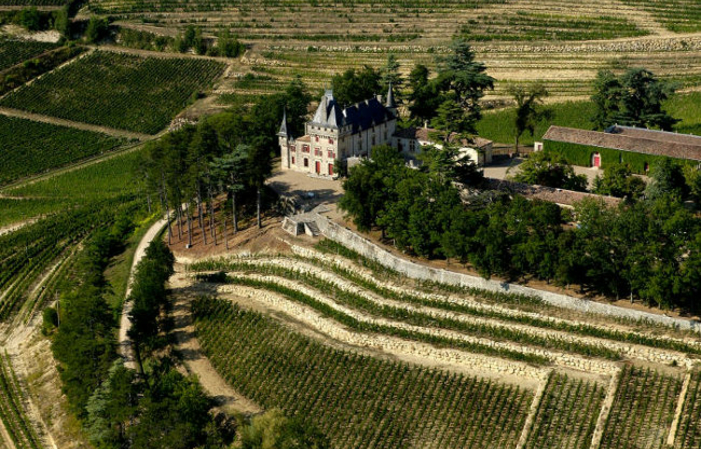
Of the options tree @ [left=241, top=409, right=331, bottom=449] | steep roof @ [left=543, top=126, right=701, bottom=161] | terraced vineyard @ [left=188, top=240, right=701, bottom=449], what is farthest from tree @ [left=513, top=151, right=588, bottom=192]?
tree @ [left=241, top=409, right=331, bottom=449]

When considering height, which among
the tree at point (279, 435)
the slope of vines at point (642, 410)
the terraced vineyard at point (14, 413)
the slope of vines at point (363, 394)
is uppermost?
the tree at point (279, 435)

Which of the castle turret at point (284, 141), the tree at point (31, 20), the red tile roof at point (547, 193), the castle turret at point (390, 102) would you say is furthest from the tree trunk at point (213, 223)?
the tree at point (31, 20)

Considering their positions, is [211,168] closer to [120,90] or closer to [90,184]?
[90,184]

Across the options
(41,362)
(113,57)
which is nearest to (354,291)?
(41,362)

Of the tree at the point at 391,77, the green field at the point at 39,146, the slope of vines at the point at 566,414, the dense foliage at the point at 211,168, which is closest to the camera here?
the slope of vines at the point at 566,414

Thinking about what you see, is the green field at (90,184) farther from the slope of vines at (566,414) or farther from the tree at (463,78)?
the slope of vines at (566,414)

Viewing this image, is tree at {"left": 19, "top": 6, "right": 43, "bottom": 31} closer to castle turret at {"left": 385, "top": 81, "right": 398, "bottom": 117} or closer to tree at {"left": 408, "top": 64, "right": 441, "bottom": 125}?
tree at {"left": 408, "top": 64, "right": 441, "bottom": 125}

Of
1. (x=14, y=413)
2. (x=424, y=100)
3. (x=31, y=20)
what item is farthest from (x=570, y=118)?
(x=31, y=20)

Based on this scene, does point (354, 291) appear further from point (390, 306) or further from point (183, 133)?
point (183, 133)
